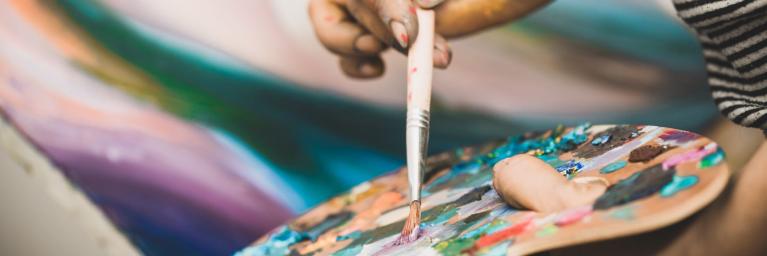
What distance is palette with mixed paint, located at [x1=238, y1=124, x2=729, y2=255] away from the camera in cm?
50

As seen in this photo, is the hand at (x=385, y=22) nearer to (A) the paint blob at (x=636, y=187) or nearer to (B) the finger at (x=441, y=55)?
(B) the finger at (x=441, y=55)

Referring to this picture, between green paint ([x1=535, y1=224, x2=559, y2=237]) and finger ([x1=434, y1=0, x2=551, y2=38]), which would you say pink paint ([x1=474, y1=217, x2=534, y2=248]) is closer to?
green paint ([x1=535, y1=224, x2=559, y2=237])

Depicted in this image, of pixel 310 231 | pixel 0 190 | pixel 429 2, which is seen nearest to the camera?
pixel 429 2

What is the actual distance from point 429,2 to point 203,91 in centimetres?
52

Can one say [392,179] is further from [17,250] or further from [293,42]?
[17,250]

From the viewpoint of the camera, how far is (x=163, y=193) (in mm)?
1219

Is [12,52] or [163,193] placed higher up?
[12,52]

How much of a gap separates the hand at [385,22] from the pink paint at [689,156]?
0.28m

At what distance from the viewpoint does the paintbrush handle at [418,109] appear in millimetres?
697

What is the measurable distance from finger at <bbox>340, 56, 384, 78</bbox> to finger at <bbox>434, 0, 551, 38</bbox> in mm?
117

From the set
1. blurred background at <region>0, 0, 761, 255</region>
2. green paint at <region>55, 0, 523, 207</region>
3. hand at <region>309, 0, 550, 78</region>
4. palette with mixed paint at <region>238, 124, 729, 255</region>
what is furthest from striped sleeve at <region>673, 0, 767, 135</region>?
green paint at <region>55, 0, 523, 207</region>

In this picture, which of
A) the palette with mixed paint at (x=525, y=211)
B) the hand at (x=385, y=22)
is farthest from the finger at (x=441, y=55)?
the palette with mixed paint at (x=525, y=211)

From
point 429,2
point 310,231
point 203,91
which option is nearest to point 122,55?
point 203,91

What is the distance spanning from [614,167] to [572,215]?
0.09 meters
